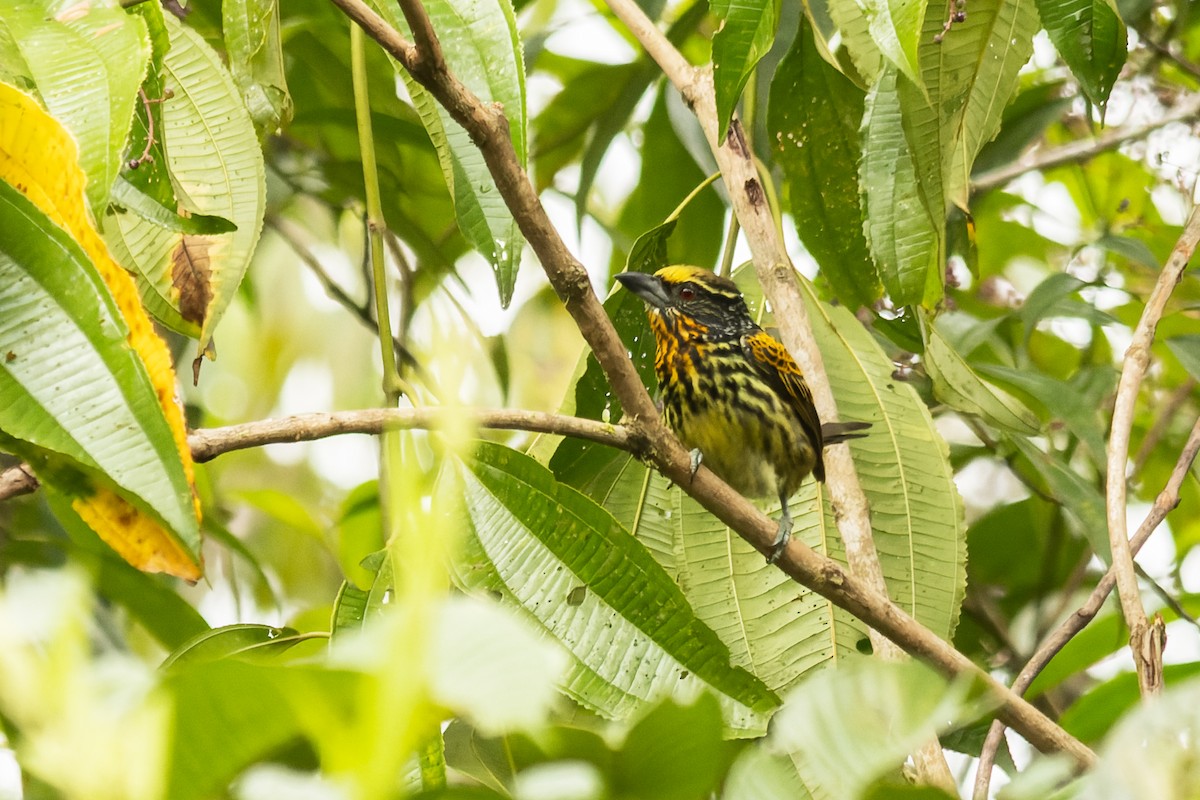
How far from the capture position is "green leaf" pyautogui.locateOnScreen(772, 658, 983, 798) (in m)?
0.47

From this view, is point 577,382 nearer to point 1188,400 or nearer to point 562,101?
point 562,101

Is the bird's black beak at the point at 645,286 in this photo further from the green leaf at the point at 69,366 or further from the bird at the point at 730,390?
the green leaf at the point at 69,366

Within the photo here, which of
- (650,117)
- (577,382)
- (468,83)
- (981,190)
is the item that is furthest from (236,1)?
(981,190)

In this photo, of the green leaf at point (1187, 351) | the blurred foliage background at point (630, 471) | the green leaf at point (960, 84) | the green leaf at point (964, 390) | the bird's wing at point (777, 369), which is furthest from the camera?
the bird's wing at point (777, 369)

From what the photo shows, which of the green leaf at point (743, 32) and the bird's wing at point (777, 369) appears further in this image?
the bird's wing at point (777, 369)

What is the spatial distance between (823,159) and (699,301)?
659mm

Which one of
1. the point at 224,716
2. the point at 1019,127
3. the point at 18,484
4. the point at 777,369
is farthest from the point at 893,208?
the point at 1019,127

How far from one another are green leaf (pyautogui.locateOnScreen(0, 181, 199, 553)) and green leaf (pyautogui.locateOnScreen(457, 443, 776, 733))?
0.72 meters

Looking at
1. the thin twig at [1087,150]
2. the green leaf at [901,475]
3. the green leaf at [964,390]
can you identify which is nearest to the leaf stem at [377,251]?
the green leaf at [964,390]

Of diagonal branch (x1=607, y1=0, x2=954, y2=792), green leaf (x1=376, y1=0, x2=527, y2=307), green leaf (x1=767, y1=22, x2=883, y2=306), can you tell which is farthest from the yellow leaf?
green leaf (x1=767, y1=22, x2=883, y2=306)

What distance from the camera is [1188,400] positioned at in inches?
157

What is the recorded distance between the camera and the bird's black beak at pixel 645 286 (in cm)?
242

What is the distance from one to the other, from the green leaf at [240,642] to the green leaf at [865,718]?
1.28 metres

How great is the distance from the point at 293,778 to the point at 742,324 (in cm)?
285
